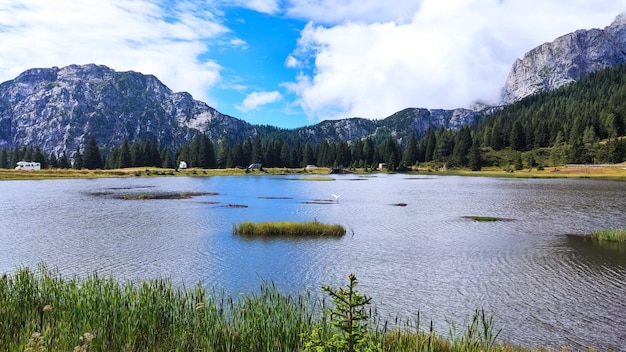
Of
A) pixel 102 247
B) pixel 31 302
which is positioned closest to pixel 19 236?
pixel 102 247

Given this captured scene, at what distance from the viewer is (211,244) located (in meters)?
41.4

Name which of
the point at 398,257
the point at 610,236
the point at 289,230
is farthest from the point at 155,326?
the point at 610,236

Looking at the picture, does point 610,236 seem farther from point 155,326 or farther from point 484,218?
point 155,326

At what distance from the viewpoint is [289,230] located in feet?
155

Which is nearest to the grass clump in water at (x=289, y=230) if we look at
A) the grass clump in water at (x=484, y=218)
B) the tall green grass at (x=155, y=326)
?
the grass clump in water at (x=484, y=218)

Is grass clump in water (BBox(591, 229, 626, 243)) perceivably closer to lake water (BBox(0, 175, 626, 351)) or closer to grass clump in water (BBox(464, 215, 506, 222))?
lake water (BBox(0, 175, 626, 351))

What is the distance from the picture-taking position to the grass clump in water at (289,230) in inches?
1834

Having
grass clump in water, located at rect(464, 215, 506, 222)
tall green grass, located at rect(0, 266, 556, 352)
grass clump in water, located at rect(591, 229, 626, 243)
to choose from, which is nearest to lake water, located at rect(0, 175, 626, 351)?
grass clump in water, located at rect(464, 215, 506, 222)

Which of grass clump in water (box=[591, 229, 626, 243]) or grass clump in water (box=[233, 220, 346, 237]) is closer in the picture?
grass clump in water (box=[591, 229, 626, 243])

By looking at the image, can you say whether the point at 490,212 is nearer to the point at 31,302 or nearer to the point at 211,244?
the point at 211,244

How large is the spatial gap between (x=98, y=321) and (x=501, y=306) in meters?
20.2

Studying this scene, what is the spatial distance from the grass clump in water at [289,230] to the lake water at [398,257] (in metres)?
2.10

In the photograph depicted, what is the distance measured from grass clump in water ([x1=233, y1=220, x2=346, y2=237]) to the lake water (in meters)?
2.10

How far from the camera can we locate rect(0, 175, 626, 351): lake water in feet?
76.6
